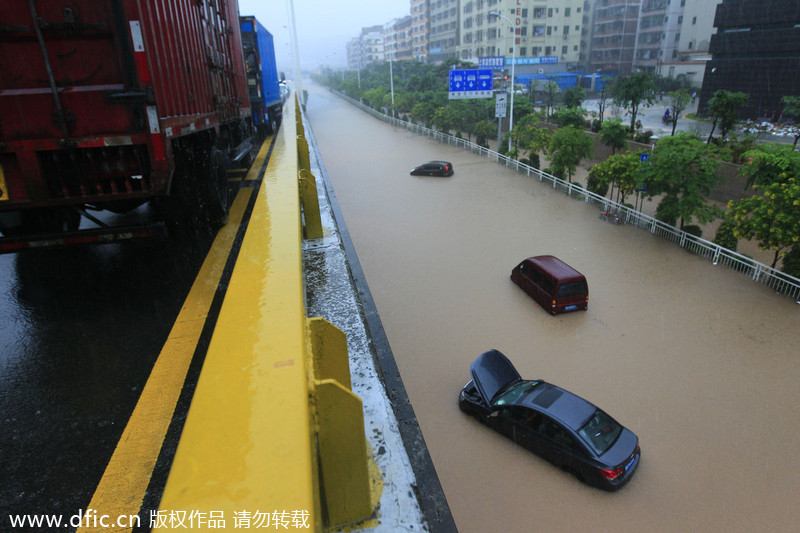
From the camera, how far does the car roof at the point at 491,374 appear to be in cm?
719

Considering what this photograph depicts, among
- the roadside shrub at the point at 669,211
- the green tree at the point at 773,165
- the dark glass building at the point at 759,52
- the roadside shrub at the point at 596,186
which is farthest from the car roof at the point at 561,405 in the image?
the dark glass building at the point at 759,52

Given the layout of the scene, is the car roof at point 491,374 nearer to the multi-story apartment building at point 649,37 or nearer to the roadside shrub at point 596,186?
the roadside shrub at point 596,186

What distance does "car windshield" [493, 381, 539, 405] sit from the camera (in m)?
6.91

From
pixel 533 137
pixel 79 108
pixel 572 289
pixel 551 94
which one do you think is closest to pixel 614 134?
pixel 533 137

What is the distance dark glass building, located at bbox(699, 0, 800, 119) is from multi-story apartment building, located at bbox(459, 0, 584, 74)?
2698 centimetres

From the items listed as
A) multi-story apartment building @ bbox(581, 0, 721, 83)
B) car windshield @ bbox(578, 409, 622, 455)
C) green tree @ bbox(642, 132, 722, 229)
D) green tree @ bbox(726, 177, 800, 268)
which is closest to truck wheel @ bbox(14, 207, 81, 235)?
car windshield @ bbox(578, 409, 622, 455)

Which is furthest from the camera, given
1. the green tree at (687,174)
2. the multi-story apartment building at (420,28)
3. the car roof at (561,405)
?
the multi-story apartment building at (420,28)

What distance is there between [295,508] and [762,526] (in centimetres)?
648

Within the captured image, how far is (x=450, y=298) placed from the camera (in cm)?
1112

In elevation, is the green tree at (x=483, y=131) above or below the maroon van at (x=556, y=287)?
above

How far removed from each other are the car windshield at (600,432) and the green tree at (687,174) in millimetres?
9931

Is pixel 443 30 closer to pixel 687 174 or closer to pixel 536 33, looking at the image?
pixel 536 33

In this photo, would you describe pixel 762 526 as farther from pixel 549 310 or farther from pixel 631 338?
pixel 549 310

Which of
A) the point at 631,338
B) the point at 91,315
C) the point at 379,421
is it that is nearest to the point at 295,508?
the point at 379,421
